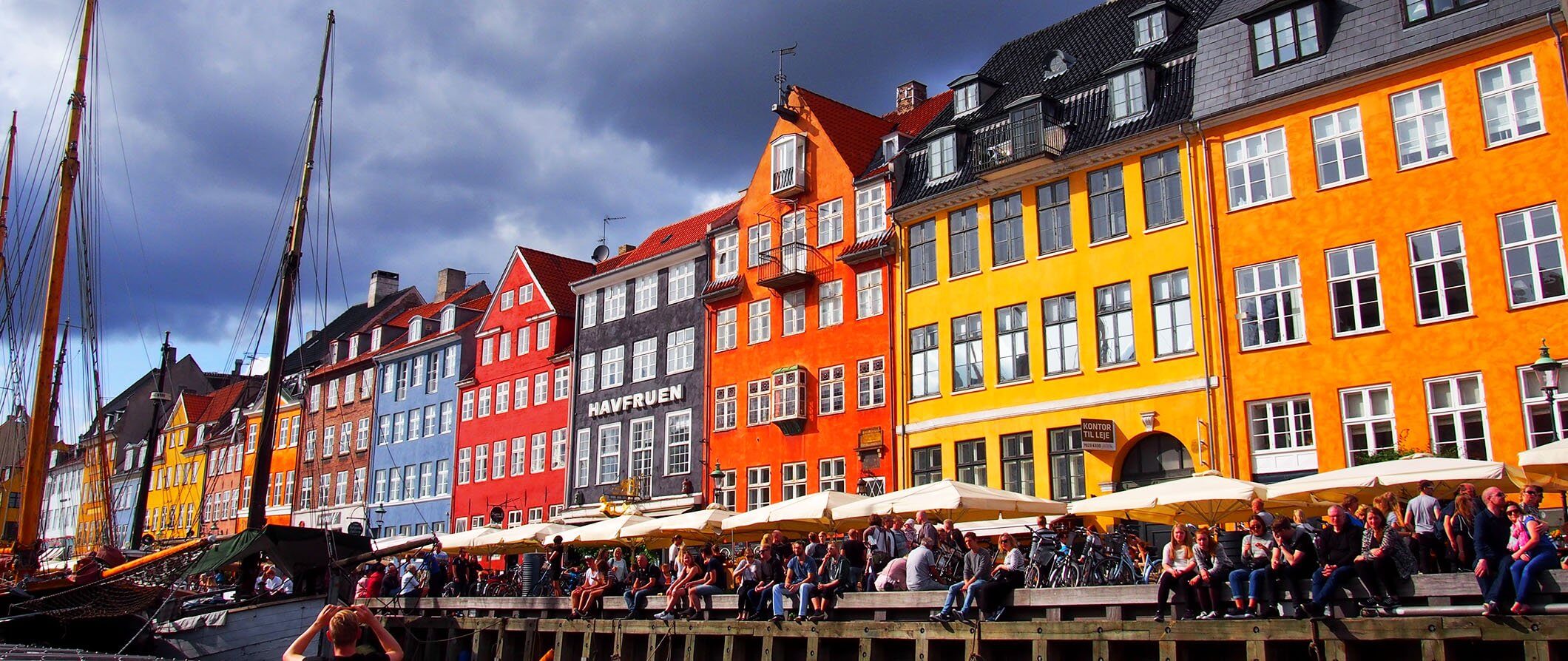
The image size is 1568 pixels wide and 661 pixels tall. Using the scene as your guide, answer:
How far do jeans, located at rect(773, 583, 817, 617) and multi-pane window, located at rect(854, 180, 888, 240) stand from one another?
16.1 m

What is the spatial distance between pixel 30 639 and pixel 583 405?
20.1 meters

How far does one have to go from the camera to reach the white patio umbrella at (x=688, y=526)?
2539 centimetres

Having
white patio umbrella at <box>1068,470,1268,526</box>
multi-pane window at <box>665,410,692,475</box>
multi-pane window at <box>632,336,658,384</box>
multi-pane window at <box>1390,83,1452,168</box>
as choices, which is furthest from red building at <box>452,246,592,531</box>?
multi-pane window at <box>1390,83,1452,168</box>

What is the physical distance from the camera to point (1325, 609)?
42.3 feet

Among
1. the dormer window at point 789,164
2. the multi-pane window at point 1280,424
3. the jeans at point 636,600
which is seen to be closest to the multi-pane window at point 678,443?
the dormer window at point 789,164

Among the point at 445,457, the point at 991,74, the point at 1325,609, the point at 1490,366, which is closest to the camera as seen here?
the point at 1325,609

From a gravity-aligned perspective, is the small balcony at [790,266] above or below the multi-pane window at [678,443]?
above

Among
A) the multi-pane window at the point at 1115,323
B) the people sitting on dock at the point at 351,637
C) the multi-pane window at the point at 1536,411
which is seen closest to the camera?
the people sitting on dock at the point at 351,637

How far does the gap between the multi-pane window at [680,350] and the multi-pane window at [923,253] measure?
30.9ft

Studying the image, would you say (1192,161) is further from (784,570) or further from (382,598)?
(382,598)

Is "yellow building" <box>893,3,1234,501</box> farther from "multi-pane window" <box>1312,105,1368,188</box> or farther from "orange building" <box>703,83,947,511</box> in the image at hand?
"multi-pane window" <box>1312,105,1368,188</box>

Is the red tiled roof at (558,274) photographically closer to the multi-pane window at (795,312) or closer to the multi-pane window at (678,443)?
the multi-pane window at (678,443)

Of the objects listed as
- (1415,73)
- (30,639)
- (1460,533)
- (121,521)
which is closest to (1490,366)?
(1415,73)

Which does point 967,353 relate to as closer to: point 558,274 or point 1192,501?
point 1192,501
